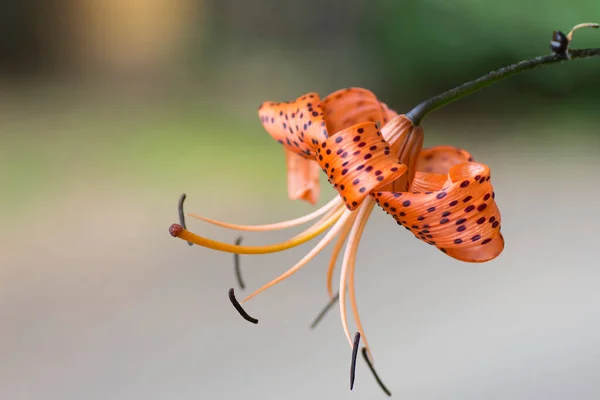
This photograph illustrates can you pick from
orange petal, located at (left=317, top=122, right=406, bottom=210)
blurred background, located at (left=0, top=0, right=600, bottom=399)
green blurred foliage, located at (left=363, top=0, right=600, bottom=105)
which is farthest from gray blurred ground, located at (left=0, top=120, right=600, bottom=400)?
orange petal, located at (left=317, top=122, right=406, bottom=210)

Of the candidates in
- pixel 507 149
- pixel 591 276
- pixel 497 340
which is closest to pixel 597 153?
pixel 507 149

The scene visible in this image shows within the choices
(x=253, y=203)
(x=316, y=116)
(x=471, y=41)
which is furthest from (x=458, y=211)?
(x=471, y=41)

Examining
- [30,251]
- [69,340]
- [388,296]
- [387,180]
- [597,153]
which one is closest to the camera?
[387,180]

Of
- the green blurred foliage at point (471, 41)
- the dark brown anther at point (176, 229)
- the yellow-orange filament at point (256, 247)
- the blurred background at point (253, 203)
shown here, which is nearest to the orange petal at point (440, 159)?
the yellow-orange filament at point (256, 247)

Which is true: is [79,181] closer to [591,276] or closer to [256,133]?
[256,133]

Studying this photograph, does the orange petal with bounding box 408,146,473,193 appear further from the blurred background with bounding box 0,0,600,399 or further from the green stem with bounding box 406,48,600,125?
the blurred background with bounding box 0,0,600,399

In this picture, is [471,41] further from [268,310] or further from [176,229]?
[176,229]
